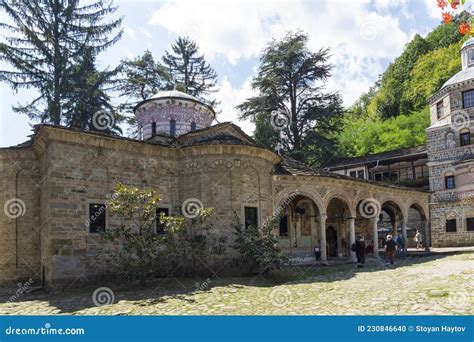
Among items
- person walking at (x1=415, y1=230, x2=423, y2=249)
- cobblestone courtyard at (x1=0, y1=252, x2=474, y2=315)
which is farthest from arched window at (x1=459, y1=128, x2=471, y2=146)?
cobblestone courtyard at (x1=0, y1=252, x2=474, y2=315)

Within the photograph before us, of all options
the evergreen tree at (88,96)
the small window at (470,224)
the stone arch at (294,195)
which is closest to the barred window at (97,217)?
the stone arch at (294,195)

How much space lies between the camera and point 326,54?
1163 inches

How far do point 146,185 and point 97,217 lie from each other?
78.9 inches

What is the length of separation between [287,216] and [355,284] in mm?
8695

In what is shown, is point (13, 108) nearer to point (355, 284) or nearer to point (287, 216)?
point (287, 216)

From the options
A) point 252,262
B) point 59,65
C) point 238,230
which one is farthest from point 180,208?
point 59,65

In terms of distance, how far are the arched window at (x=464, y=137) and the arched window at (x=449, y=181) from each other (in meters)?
2.20

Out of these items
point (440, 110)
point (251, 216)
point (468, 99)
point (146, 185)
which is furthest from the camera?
point (440, 110)

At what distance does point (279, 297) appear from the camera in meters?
8.77

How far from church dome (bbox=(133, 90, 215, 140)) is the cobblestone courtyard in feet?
27.3

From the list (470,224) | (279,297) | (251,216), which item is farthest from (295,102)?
(279,297)

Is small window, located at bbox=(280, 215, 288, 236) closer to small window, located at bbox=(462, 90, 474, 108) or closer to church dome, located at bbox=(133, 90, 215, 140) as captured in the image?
church dome, located at bbox=(133, 90, 215, 140)

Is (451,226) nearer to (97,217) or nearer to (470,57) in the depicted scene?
(470,57)

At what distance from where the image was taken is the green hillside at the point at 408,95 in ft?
131
